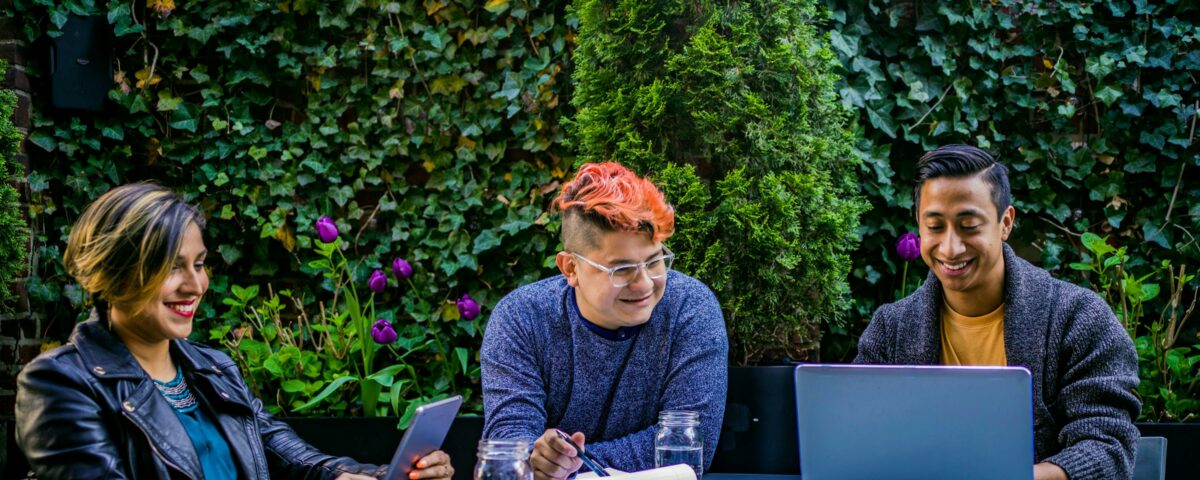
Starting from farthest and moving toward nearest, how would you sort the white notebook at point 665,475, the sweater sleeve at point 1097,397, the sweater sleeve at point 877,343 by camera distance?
the sweater sleeve at point 877,343 < the sweater sleeve at point 1097,397 < the white notebook at point 665,475

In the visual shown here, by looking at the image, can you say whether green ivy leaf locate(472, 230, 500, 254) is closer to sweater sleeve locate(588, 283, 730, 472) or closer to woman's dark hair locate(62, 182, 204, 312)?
sweater sleeve locate(588, 283, 730, 472)

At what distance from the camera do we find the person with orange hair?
2.18 m

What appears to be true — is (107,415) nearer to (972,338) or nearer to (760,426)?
(760,426)

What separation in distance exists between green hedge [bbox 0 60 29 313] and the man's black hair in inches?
115

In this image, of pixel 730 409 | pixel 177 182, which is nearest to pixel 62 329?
pixel 177 182

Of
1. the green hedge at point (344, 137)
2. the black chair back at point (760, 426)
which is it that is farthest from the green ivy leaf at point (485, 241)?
the black chair back at point (760, 426)

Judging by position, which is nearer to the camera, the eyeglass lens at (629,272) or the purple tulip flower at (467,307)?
the eyeglass lens at (629,272)

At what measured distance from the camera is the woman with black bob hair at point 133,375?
1744 mm

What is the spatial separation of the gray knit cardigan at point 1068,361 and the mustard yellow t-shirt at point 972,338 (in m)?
0.04

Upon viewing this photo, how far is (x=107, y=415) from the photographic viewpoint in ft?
5.91

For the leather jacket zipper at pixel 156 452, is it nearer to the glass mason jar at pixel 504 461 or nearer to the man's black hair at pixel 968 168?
the glass mason jar at pixel 504 461

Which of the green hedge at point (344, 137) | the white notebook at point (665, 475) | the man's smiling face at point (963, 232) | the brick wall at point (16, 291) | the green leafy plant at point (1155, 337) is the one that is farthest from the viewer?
the green hedge at point (344, 137)

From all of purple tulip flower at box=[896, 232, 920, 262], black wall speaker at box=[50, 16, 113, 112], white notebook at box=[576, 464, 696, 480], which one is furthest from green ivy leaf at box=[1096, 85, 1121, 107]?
black wall speaker at box=[50, 16, 113, 112]

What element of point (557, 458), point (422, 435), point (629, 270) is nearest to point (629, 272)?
point (629, 270)
